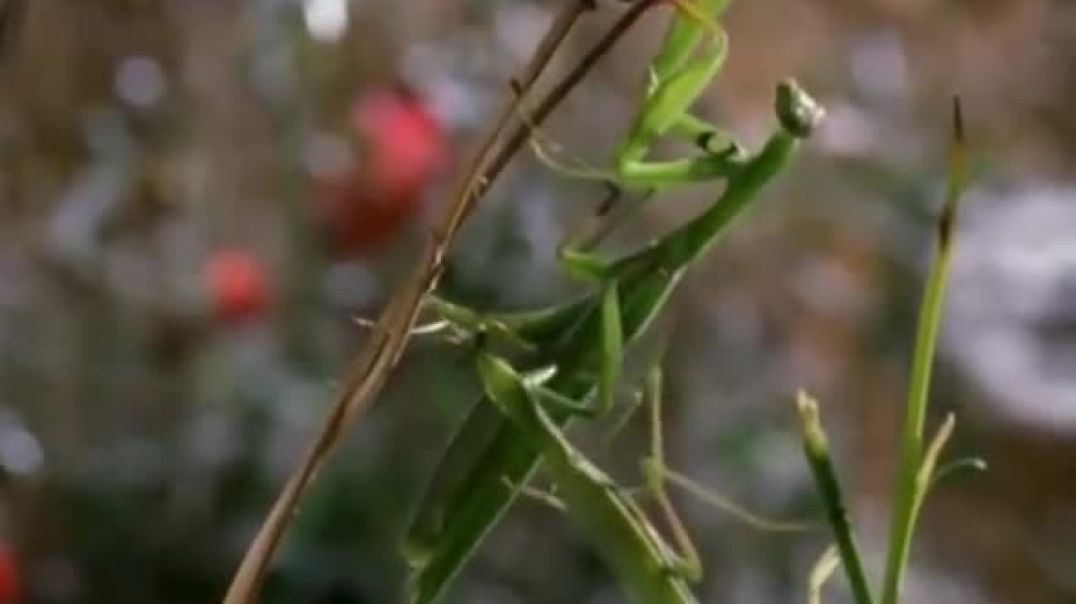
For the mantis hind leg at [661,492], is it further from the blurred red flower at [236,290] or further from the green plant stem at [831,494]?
the blurred red flower at [236,290]

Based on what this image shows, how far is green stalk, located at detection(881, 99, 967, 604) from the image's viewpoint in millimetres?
269

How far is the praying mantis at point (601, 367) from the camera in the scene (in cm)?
28

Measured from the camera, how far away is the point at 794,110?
10.6 inches

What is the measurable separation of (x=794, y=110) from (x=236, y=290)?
26.2 inches

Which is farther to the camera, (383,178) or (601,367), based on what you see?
(383,178)

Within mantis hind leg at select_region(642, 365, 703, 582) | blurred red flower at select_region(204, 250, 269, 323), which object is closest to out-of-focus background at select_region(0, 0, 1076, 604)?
blurred red flower at select_region(204, 250, 269, 323)

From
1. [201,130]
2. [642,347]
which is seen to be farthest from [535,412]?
[201,130]

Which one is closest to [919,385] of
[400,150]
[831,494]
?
[831,494]

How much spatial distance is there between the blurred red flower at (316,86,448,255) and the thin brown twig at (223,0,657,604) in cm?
62

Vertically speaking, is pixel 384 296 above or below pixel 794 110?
below

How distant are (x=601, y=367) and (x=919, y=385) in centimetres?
5

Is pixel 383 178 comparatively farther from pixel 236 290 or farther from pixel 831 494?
pixel 831 494

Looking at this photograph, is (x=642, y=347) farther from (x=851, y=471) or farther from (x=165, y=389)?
(x=851, y=471)

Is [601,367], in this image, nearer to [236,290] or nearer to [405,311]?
[405,311]
